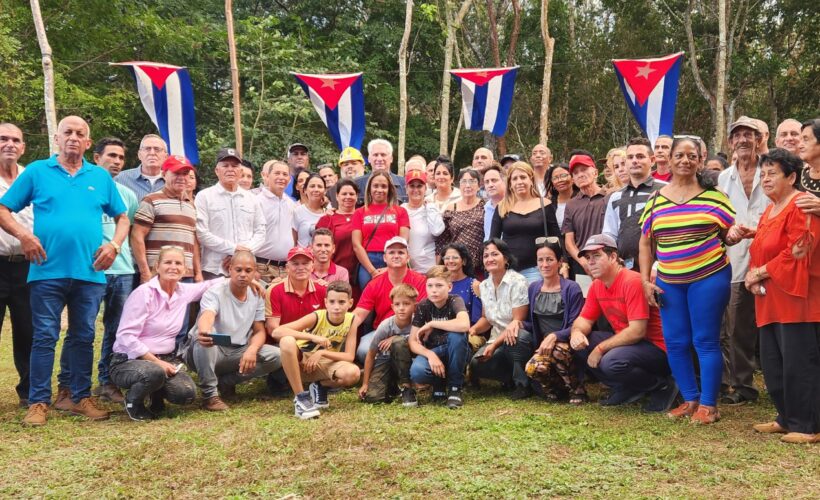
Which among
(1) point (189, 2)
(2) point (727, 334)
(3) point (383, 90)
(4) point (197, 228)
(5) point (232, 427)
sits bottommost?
(5) point (232, 427)

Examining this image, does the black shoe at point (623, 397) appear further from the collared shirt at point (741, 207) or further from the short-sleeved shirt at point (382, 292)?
the short-sleeved shirt at point (382, 292)

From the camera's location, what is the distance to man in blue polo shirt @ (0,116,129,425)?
17.2ft

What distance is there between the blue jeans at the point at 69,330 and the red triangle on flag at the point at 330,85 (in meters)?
6.44

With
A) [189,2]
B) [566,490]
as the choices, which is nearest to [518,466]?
[566,490]

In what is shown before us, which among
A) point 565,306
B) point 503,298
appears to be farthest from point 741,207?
point 503,298

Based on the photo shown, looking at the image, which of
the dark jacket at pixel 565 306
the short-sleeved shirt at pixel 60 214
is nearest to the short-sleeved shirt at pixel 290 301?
the short-sleeved shirt at pixel 60 214

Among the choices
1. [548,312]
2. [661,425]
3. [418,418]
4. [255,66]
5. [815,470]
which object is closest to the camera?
[815,470]

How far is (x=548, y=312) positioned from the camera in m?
5.97

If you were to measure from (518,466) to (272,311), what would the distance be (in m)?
3.00

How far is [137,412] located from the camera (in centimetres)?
540

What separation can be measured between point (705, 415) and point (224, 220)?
4.43m

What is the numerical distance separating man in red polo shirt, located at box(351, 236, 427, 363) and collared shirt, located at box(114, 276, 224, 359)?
1.52 m

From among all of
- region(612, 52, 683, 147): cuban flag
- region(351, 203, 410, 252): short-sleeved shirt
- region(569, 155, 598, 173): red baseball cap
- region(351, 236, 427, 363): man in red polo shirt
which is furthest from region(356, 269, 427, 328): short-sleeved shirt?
region(612, 52, 683, 147): cuban flag

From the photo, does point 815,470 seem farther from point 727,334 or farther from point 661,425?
point 727,334
